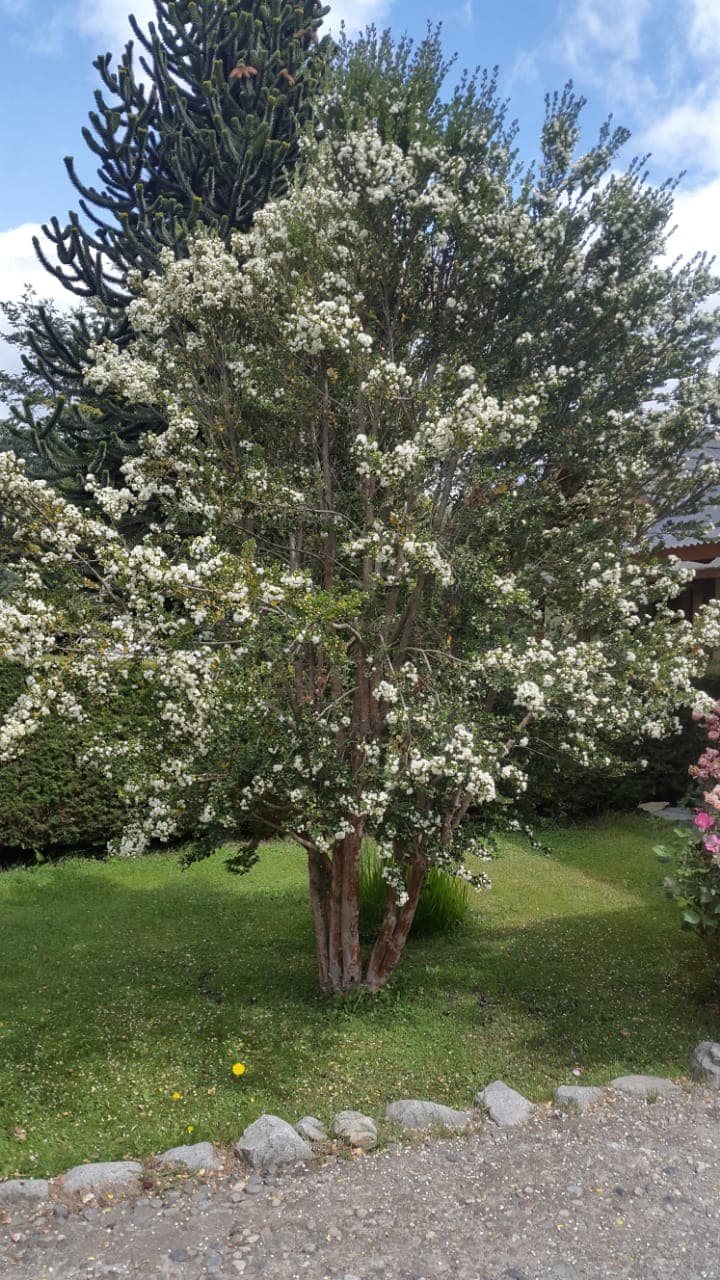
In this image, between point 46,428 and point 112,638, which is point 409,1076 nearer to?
point 112,638

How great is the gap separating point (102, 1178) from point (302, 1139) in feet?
3.55

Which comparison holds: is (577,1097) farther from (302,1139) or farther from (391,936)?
(391,936)

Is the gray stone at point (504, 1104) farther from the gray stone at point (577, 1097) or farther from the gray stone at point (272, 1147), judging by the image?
the gray stone at point (272, 1147)

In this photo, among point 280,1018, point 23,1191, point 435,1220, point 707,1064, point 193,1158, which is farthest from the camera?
point 280,1018

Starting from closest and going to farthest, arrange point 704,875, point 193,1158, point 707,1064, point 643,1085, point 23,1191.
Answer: point 23,1191, point 193,1158, point 643,1085, point 707,1064, point 704,875

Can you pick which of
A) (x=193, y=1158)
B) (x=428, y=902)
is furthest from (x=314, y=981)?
(x=193, y=1158)

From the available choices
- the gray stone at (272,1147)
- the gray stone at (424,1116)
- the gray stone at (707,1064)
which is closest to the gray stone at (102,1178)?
the gray stone at (272,1147)

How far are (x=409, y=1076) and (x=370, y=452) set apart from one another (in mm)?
4033

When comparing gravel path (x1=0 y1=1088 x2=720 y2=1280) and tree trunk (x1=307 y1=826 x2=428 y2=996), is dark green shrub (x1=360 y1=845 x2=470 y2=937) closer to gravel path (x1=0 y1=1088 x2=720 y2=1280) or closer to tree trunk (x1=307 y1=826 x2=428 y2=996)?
tree trunk (x1=307 y1=826 x2=428 y2=996)

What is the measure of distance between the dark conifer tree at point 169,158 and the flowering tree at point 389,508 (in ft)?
18.7

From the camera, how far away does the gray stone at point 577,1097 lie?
5.22m

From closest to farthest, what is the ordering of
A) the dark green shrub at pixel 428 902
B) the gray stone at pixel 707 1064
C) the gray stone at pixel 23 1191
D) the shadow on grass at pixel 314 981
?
the gray stone at pixel 23 1191
the gray stone at pixel 707 1064
the shadow on grass at pixel 314 981
the dark green shrub at pixel 428 902

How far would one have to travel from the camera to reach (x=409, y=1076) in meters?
5.58

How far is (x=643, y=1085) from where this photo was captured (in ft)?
17.9
